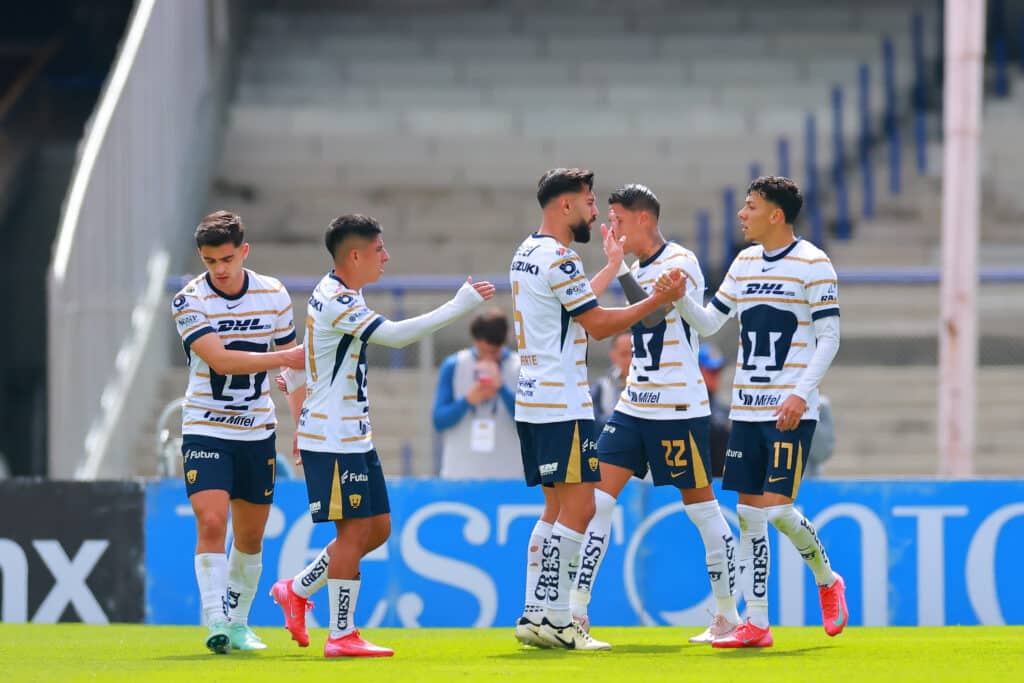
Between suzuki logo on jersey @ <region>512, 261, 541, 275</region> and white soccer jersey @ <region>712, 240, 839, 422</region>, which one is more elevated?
suzuki logo on jersey @ <region>512, 261, 541, 275</region>

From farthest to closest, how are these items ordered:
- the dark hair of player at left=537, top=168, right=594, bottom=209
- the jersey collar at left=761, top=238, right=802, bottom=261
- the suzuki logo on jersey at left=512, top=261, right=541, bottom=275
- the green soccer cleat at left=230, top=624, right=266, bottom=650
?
the green soccer cleat at left=230, top=624, right=266, bottom=650 → the jersey collar at left=761, top=238, right=802, bottom=261 → the dark hair of player at left=537, top=168, right=594, bottom=209 → the suzuki logo on jersey at left=512, top=261, right=541, bottom=275

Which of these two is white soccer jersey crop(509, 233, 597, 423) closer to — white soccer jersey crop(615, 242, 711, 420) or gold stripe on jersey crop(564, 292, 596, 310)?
gold stripe on jersey crop(564, 292, 596, 310)

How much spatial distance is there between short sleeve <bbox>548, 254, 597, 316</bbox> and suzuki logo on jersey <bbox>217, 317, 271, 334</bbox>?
1.35 meters

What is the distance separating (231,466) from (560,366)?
158 centimetres

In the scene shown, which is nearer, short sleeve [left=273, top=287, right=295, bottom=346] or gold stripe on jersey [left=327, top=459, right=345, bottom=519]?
gold stripe on jersey [left=327, top=459, right=345, bottom=519]

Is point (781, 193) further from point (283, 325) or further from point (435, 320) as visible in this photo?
point (283, 325)

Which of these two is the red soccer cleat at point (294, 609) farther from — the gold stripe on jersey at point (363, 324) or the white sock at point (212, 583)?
the gold stripe on jersey at point (363, 324)

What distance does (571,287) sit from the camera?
7871mm

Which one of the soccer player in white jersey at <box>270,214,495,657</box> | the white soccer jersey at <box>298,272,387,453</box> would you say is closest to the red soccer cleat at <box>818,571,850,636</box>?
the soccer player in white jersey at <box>270,214,495,657</box>

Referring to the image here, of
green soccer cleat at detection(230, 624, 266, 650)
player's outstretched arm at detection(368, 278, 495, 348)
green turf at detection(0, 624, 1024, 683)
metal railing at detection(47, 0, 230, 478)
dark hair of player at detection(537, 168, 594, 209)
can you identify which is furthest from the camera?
metal railing at detection(47, 0, 230, 478)

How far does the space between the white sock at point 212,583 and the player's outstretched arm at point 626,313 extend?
197cm

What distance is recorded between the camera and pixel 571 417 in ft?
26.0

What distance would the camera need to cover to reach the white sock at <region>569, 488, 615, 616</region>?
8.38 meters

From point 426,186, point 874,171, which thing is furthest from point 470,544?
point 874,171
